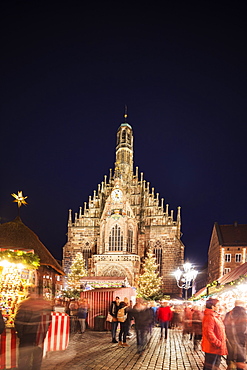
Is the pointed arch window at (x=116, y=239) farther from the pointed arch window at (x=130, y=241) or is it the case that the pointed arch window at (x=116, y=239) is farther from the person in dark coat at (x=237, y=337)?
the person in dark coat at (x=237, y=337)

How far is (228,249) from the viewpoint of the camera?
42062mm

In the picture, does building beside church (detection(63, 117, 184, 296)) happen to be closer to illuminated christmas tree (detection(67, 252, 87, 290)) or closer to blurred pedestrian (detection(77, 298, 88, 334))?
illuminated christmas tree (detection(67, 252, 87, 290))

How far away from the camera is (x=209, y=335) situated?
6.50 m

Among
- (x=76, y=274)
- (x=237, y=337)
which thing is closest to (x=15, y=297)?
(x=237, y=337)

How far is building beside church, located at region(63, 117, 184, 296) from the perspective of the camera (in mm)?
41938

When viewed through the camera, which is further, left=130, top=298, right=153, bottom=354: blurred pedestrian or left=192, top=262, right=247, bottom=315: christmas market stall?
left=192, top=262, right=247, bottom=315: christmas market stall

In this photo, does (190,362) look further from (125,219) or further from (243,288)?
(125,219)

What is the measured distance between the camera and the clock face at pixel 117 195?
4375cm

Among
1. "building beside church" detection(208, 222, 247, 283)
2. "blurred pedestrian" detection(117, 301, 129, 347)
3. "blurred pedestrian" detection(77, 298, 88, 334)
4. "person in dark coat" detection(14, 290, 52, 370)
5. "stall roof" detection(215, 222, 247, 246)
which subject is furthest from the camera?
"stall roof" detection(215, 222, 247, 246)

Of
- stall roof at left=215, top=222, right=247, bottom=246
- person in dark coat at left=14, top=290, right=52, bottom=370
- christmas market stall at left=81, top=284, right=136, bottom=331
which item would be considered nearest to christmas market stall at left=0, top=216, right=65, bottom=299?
christmas market stall at left=81, top=284, right=136, bottom=331

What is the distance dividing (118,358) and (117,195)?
34.1 metres

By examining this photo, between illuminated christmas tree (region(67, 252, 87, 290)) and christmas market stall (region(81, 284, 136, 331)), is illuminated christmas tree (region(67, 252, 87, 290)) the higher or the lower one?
the lower one

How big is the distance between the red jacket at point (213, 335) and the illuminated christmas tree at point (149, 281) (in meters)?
32.1

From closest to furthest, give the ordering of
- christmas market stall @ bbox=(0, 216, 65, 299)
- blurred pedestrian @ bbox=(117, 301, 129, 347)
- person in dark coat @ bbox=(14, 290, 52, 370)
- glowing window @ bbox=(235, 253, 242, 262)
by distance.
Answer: person in dark coat @ bbox=(14, 290, 52, 370) < blurred pedestrian @ bbox=(117, 301, 129, 347) < christmas market stall @ bbox=(0, 216, 65, 299) < glowing window @ bbox=(235, 253, 242, 262)
